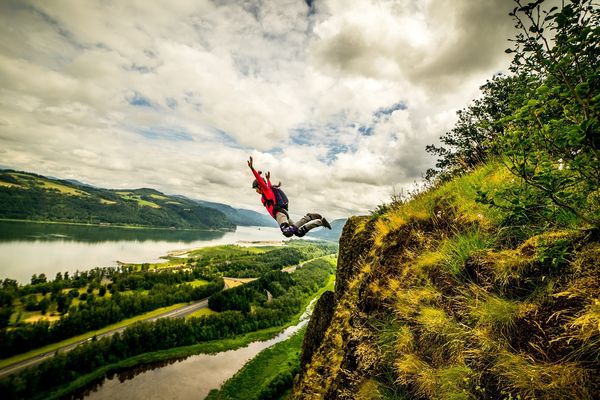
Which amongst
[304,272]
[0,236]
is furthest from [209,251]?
[0,236]

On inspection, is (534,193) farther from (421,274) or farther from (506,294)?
(421,274)

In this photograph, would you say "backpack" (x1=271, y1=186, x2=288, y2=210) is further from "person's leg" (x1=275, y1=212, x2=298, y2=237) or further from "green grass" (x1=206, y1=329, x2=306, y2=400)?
"green grass" (x1=206, y1=329, x2=306, y2=400)

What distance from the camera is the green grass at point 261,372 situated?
3434 cm

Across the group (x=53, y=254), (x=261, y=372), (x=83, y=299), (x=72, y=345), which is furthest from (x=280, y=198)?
(x=53, y=254)

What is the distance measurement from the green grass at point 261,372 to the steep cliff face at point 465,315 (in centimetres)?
3323

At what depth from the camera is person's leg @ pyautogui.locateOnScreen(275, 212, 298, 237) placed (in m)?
10.7

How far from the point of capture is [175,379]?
39625 mm

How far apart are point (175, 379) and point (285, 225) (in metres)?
42.9

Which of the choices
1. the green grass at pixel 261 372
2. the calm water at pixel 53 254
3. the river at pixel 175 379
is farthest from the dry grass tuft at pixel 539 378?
the calm water at pixel 53 254

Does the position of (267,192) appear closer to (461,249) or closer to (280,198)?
(280,198)

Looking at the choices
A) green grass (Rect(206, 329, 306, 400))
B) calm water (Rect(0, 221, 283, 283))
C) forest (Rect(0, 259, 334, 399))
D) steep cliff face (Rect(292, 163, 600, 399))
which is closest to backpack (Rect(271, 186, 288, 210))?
steep cliff face (Rect(292, 163, 600, 399))

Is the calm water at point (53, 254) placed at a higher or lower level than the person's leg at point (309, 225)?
lower

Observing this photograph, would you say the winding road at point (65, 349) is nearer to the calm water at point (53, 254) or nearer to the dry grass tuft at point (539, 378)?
the calm water at point (53, 254)

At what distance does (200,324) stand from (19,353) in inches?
1123
